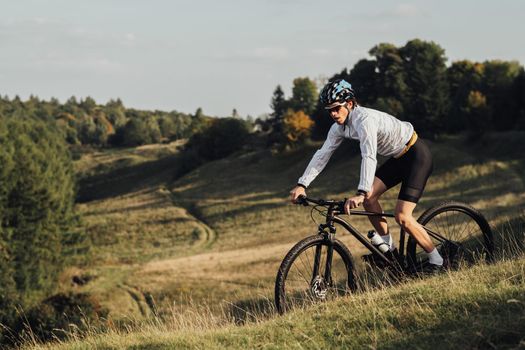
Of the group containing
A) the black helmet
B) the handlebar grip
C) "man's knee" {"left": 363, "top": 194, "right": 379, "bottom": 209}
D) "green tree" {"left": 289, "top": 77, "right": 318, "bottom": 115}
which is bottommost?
"man's knee" {"left": 363, "top": 194, "right": 379, "bottom": 209}

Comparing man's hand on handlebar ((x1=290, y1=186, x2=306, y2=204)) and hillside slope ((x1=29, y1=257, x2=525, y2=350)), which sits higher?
man's hand on handlebar ((x1=290, y1=186, x2=306, y2=204))

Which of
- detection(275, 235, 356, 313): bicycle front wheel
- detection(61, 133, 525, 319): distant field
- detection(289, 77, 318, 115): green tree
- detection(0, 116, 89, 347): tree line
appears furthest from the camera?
detection(289, 77, 318, 115): green tree

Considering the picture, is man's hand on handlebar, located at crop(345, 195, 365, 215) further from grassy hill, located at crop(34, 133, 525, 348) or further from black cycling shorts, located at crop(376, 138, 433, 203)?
grassy hill, located at crop(34, 133, 525, 348)

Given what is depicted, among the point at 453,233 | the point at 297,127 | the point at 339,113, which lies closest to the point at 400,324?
the point at 339,113

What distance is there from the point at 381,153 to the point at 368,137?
29.6 inches

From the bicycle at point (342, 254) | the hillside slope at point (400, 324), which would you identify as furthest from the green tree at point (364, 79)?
the hillside slope at point (400, 324)

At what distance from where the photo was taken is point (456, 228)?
9.87m

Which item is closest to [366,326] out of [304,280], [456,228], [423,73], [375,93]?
[304,280]

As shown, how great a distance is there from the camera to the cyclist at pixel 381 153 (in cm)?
788

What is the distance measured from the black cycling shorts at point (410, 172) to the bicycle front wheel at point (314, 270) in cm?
125

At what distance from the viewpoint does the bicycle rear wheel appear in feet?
30.0

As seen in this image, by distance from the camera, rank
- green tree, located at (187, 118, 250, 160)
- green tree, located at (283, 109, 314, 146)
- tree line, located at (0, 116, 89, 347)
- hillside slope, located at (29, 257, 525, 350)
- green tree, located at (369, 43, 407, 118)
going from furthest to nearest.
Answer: green tree, located at (187, 118, 250, 160) < green tree, located at (283, 109, 314, 146) < green tree, located at (369, 43, 407, 118) < tree line, located at (0, 116, 89, 347) < hillside slope, located at (29, 257, 525, 350)

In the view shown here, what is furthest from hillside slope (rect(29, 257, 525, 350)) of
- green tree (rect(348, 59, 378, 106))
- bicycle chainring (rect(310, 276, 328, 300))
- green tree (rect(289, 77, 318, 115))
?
green tree (rect(289, 77, 318, 115))

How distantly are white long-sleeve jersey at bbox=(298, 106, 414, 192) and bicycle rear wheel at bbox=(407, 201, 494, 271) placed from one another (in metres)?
1.48
